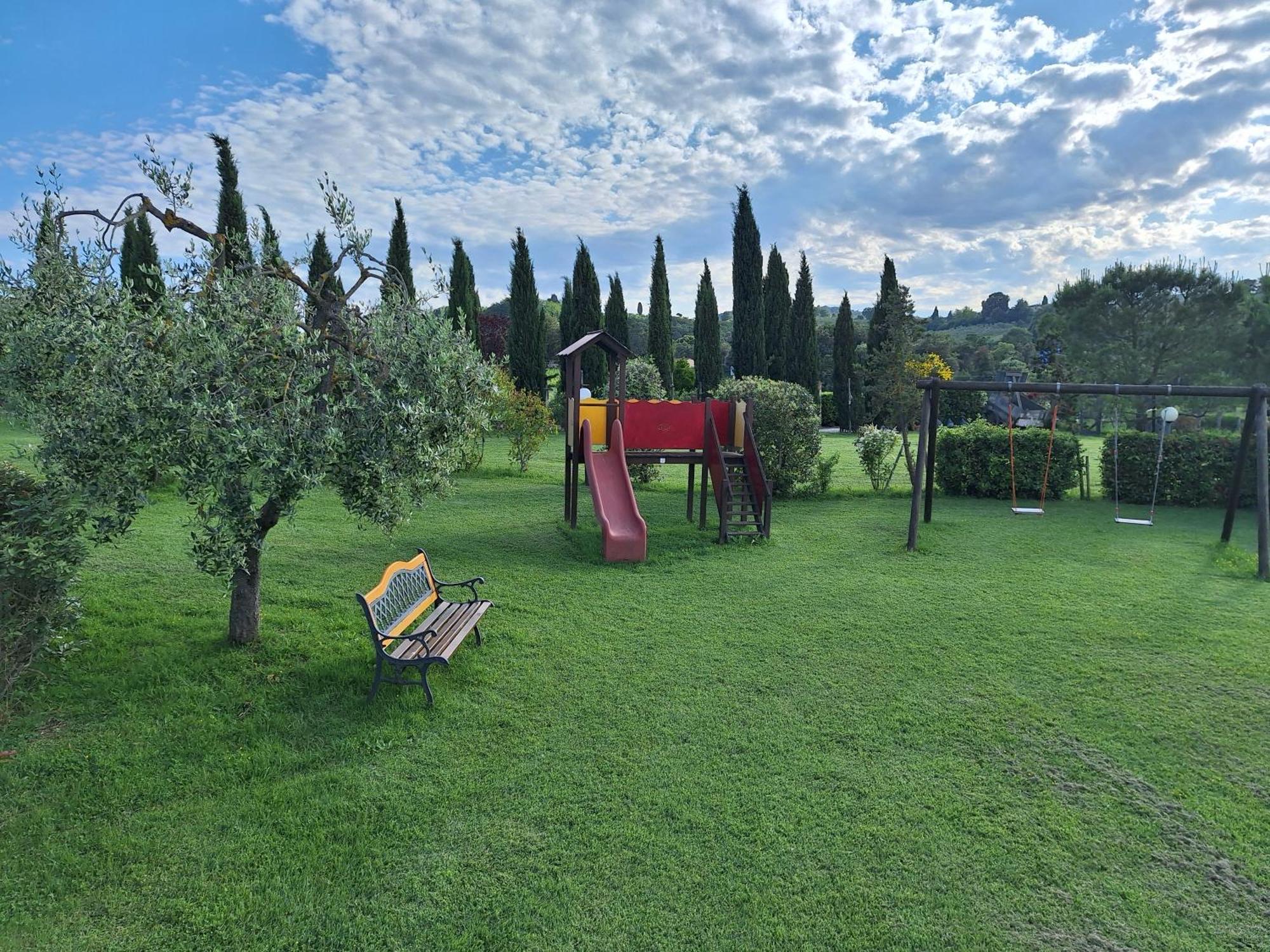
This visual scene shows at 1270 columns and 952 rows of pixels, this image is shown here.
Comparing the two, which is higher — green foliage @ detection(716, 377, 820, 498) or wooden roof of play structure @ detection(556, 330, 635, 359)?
wooden roof of play structure @ detection(556, 330, 635, 359)

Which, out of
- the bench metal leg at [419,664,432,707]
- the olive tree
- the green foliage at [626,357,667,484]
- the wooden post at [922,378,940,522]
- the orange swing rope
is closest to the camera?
the olive tree

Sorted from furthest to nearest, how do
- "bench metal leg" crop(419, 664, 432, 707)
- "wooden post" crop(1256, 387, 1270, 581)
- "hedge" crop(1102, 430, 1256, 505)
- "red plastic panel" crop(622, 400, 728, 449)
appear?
1. "hedge" crop(1102, 430, 1256, 505)
2. "red plastic panel" crop(622, 400, 728, 449)
3. "wooden post" crop(1256, 387, 1270, 581)
4. "bench metal leg" crop(419, 664, 432, 707)

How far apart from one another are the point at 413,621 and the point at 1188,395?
1232cm

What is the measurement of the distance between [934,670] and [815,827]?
2903 millimetres

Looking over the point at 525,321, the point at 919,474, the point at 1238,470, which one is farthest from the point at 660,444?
the point at 525,321

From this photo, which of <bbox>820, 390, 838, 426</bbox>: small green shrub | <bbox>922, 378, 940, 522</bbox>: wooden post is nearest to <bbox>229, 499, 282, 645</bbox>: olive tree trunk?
<bbox>922, 378, 940, 522</bbox>: wooden post

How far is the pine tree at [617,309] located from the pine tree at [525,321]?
6122 mm

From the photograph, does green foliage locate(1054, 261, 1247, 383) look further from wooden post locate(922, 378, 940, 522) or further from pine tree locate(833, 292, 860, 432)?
wooden post locate(922, 378, 940, 522)

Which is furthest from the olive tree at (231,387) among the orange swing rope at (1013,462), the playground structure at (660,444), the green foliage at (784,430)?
the orange swing rope at (1013,462)

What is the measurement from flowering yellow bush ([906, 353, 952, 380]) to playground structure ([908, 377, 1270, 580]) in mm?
18898

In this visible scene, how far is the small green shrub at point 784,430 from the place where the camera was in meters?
15.8

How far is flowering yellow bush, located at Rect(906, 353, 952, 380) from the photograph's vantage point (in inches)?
1229

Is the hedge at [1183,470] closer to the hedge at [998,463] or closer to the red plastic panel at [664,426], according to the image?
the hedge at [998,463]

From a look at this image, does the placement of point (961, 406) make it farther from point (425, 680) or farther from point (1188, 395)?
point (425, 680)
